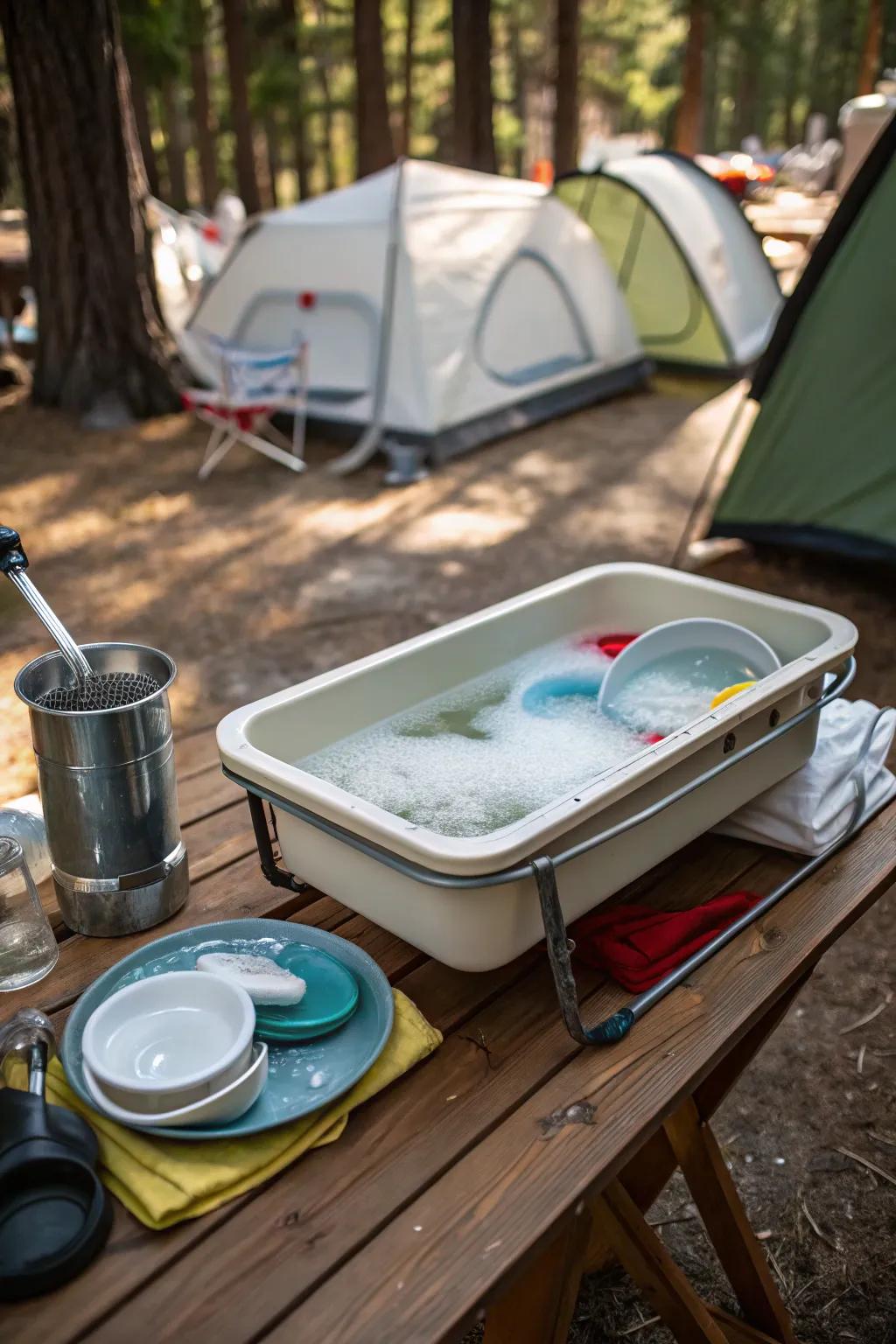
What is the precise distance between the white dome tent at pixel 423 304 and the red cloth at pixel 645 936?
4139 millimetres

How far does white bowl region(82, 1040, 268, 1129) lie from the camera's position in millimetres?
1039

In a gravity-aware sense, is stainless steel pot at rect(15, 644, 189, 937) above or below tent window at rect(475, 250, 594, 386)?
above

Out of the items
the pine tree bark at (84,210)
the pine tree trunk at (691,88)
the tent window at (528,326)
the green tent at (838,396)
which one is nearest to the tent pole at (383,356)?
the tent window at (528,326)

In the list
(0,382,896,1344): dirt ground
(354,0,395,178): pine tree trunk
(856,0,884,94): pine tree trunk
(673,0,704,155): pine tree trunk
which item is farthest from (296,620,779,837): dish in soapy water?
(856,0,884,94): pine tree trunk

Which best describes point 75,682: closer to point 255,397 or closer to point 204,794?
point 204,794

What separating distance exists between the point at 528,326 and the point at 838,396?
256 centimetres

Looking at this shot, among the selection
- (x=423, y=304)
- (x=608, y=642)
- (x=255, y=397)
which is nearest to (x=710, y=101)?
(x=423, y=304)

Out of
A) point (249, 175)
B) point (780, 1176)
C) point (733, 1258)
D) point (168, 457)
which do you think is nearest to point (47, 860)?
point (733, 1258)

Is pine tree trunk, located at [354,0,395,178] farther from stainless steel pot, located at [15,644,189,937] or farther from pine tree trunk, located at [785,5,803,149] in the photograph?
pine tree trunk, located at [785,5,803,149]

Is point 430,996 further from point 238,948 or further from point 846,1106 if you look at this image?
point 846,1106

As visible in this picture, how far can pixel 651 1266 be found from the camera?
1312mm

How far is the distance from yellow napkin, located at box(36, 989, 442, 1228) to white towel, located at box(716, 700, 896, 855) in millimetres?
712

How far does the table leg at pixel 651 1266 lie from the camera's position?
49.3 inches

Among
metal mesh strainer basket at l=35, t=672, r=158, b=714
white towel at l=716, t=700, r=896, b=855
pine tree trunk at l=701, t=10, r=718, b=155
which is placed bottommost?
pine tree trunk at l=701, t=10, r=718, b=155
